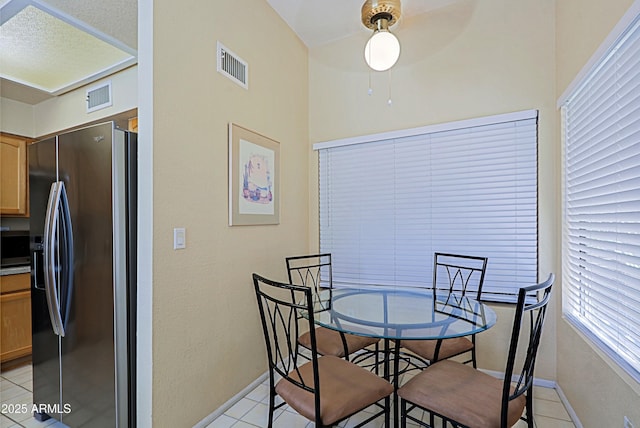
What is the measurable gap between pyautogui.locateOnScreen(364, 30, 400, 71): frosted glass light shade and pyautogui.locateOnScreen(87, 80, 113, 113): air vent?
2.54 metres

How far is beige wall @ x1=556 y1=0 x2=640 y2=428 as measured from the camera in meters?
1.34

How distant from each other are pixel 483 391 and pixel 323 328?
3.97 feet

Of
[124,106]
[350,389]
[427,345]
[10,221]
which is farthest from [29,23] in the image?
[427,345]

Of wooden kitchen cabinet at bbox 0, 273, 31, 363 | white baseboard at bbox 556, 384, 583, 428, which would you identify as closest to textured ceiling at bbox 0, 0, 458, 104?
wooden kitchen cabinet at bbox 0, 273, 31, 363

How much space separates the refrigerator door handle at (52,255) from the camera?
70.3 inches

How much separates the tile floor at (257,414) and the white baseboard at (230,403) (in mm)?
22

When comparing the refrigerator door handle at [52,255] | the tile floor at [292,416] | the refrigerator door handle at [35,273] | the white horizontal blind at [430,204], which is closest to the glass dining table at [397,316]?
the white horizontal blind at [430,204]

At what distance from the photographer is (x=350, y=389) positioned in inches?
59.2

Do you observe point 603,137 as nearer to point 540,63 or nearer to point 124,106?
point 540,63

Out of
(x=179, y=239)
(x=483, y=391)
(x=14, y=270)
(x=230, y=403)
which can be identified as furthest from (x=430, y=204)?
(x=14, y=270)

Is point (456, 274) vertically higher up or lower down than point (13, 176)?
lower down

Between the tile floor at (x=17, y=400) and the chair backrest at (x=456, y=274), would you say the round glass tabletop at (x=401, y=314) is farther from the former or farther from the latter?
the tile floor at (x=17, y=400)

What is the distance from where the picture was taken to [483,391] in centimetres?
146

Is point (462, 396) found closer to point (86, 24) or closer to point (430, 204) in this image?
point (430, 204)
